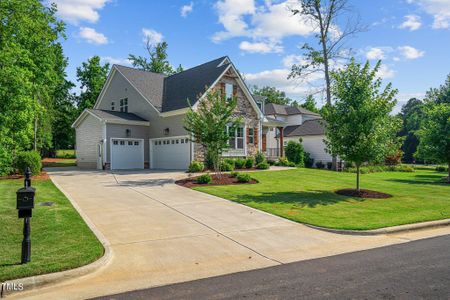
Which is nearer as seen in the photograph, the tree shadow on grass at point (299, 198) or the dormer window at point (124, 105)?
the tree shadow on grass at point (299, 198)

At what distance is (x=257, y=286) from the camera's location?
15.9 ft

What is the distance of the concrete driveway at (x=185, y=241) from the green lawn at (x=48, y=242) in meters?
0.40

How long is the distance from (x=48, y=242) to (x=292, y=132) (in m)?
34.5

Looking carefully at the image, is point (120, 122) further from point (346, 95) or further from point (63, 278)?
point (63, 278)

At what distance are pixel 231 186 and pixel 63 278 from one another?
35.8ft

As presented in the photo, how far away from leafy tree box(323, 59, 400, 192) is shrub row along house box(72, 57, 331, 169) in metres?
11.2

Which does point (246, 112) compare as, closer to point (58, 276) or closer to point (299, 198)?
point (299, 198)

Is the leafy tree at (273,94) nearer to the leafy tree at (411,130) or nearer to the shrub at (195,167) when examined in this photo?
the leafy tree at (411,130)

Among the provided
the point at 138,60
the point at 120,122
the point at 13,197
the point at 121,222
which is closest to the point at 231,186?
the point at 121,222

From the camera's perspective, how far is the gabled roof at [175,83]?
25.0 m

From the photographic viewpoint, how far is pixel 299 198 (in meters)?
12.8

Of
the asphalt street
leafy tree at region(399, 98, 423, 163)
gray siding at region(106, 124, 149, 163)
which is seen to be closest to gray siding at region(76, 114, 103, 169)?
gray siding at region(106, 124, 149, 163)

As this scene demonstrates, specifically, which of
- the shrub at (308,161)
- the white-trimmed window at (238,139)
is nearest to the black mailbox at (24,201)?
the white-trimmed window at (238,139)

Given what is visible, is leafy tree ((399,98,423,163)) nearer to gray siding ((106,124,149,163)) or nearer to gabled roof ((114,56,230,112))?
gabled roof ((114,56,230,112))
